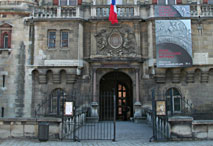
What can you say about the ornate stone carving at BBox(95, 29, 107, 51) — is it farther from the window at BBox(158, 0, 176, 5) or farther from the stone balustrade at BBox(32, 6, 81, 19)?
the window at BBox(158, 0, 176, 5)

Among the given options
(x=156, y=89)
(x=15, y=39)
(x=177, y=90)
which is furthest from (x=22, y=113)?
(x=177, y=90)

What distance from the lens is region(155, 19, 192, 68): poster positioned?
19188 mm

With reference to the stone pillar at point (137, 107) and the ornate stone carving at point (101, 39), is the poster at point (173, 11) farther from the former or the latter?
the stone pillar at point (137, 107)

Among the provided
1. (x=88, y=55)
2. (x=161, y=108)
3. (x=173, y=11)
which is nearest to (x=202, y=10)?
(x=173, y=11)

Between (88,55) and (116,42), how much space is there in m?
2.38

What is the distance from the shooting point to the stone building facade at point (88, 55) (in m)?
19.6

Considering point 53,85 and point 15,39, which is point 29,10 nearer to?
point 15,39

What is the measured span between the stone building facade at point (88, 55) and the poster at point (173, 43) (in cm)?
43

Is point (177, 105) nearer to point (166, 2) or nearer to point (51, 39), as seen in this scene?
point (166, 2)

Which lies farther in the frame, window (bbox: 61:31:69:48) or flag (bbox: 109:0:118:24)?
window (bbox: 61:31:69:48)

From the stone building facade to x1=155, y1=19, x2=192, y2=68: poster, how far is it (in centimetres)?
43

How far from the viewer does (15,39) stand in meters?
20.1

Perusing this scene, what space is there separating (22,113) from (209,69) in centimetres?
1434

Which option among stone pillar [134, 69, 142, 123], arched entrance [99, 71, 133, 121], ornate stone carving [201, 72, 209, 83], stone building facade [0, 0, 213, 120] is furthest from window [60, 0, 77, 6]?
ornate stone carving [201, 72, 209, 83]
